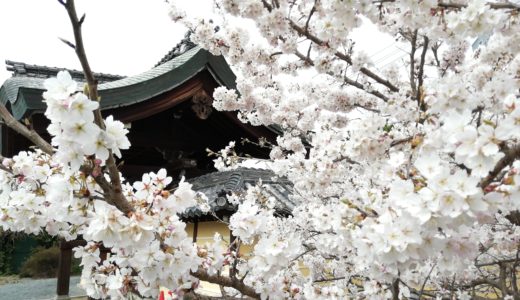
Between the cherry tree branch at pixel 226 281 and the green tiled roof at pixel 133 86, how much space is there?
256 centimetres

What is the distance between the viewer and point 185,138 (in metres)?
5.38

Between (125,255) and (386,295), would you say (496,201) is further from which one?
(386,295)

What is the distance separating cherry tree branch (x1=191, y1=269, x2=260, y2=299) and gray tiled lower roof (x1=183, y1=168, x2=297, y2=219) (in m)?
1.88

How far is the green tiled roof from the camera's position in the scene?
11.8 feet

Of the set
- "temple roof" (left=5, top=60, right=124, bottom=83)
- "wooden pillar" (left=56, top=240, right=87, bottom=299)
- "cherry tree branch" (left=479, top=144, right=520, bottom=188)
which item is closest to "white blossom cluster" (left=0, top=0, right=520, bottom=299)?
"cherry tree branch" (left=479, top=144, right=520, bottom=188)

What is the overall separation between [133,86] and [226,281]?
3039mm

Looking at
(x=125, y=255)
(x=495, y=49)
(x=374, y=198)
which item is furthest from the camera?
(x=495, y=49)

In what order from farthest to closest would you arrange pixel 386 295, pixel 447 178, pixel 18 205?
pixel 386 295
pixel 18 205
pixel 447 178

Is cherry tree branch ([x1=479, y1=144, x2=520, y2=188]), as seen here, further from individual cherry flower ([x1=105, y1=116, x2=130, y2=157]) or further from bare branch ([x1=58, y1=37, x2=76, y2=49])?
bare branch ([x1=58, y1=37, x2=76, y2=49])

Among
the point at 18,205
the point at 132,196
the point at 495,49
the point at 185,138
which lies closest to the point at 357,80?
the point at 495,49

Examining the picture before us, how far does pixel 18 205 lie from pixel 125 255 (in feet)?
2.03

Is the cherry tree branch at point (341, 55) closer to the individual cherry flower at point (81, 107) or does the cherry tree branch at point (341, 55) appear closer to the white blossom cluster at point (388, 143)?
the white blossom cluster at point (388, 143)

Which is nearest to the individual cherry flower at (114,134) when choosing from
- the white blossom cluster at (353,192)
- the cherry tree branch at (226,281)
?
the white blossom cluster at (353,192)

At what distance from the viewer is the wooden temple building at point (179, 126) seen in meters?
4.16
